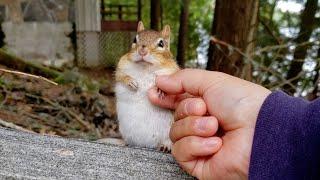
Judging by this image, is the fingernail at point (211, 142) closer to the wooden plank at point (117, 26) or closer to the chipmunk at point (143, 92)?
the chipmunk at point (143, 92)

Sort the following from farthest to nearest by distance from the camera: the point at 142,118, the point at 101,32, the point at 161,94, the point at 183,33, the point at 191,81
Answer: the point at 183,33
the point at 101,32
the point at 142,118
the point at 161,94
the point at 191,81

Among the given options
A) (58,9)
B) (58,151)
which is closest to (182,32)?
(58,9)

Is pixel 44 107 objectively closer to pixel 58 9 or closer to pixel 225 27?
pixel 225 27

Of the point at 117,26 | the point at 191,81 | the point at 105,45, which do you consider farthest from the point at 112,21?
the point at 191,81

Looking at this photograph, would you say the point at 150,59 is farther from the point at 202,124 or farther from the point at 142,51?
the point at 202,124

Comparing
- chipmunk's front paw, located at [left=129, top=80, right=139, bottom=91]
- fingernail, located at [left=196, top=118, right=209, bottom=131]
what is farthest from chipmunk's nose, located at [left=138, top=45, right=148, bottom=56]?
fingernail, located at [left=196, top=118, right=209, bottom=131]

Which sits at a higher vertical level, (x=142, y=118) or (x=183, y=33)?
(x=142, y=118)
